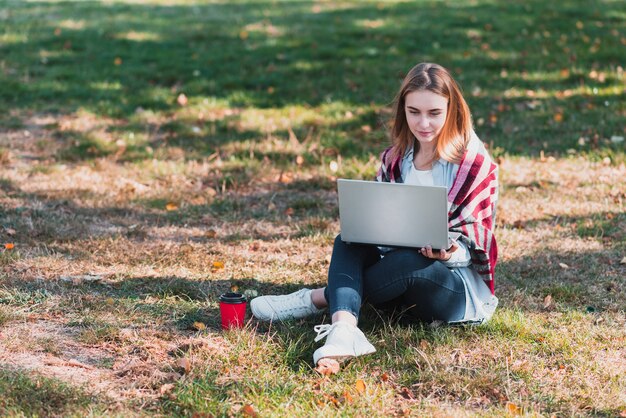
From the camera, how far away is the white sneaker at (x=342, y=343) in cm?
334

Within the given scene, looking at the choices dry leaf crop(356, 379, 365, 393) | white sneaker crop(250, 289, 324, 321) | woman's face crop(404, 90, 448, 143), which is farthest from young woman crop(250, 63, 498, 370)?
dry leaf crop(356, 379, 365, 393)

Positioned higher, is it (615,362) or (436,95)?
(436,95)

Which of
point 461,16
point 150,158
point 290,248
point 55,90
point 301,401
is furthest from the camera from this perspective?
point 461,16

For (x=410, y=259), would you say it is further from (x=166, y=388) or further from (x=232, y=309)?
(x=166, y=388)

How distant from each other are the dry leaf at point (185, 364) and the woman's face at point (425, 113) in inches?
54.1

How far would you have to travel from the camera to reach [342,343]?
337 centimetres

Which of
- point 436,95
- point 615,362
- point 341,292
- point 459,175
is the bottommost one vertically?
point 615,362

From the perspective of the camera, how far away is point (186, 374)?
333 cm

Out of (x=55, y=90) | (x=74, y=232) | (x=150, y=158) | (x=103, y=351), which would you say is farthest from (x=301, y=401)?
(x=55, y=90)

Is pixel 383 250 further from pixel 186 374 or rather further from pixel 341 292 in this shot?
pixel 186 374

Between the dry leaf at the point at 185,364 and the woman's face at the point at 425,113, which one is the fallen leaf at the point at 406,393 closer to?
the dry leaf at the point at 185,364

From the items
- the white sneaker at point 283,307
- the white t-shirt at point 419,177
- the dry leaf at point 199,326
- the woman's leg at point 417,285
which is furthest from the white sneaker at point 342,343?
the white t-shirt at point 419,177

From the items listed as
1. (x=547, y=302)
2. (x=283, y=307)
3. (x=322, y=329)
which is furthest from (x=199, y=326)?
(x=547, y=302)

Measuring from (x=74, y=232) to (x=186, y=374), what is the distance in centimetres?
208
